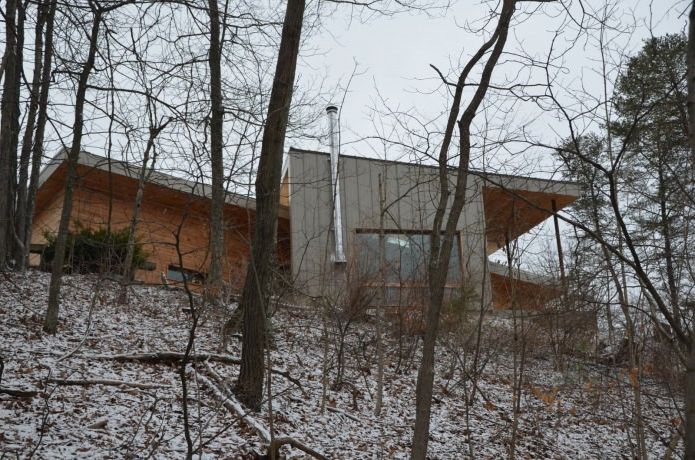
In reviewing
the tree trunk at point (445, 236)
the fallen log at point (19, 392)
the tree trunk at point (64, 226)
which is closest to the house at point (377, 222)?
the tree trunk at point (64, 226)

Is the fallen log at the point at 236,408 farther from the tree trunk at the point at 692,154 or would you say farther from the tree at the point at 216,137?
the tree trunk at the point at 692,154

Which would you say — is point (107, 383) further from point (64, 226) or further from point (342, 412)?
point (342, 412)

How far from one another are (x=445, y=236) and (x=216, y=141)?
9.25 feet

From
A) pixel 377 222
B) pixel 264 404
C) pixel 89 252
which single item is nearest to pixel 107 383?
pixel 264 404

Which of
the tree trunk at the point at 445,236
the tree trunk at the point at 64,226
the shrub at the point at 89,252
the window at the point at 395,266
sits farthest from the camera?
the shrub at the point at 89,252

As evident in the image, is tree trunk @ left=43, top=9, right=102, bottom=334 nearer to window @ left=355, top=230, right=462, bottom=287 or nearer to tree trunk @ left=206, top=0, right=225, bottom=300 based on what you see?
tree trunk @ left=206, top=0, right=225, bottom=300

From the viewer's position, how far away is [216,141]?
5.92m

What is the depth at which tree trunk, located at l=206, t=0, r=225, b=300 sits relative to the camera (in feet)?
15.3

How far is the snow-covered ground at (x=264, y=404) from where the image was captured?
450 centimetres

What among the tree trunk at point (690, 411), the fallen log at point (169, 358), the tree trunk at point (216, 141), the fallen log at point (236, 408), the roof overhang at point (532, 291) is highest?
the tree trunk at point (216, 141)

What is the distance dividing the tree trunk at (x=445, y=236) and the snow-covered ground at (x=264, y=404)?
1.27 meters

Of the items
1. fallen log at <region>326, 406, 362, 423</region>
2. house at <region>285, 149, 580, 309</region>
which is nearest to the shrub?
house at <region>285, 149, 580, 309</region>

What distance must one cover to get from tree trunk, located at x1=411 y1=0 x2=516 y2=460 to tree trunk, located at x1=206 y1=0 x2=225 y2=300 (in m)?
1.44

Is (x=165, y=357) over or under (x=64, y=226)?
under
